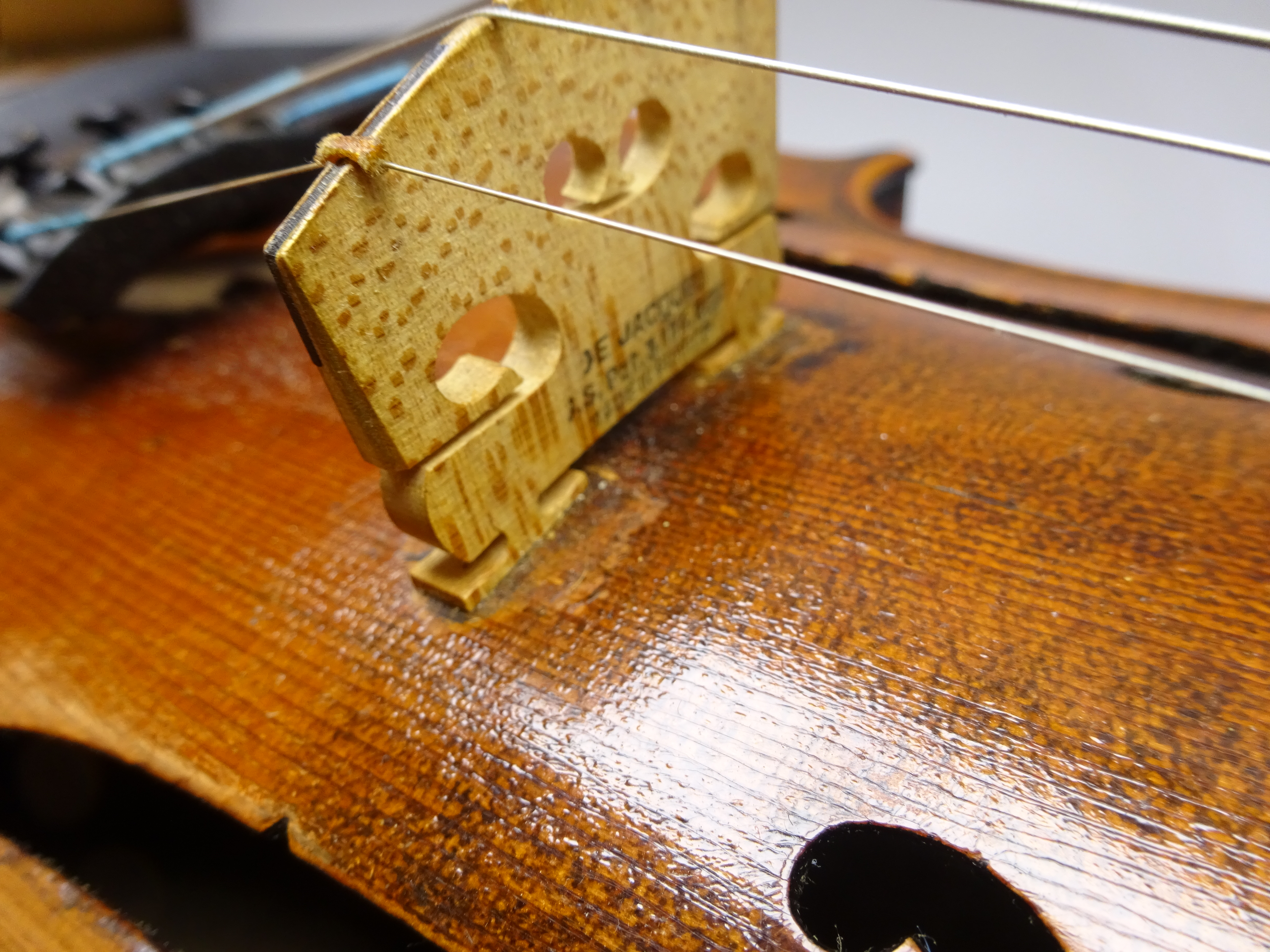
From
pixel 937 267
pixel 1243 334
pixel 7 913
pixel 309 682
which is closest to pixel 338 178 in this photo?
pixel 309 682

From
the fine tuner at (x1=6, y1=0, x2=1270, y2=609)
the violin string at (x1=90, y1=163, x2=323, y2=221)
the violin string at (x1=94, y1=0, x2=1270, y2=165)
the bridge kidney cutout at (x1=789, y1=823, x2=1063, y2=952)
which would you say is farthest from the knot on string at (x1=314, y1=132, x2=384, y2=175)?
the bridge kidney cutout at (x1=789, y1=823, x2=1063, y2=952)

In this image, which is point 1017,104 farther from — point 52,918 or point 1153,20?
point 52,918

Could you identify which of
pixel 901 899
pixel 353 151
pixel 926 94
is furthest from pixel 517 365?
pixel 901 899

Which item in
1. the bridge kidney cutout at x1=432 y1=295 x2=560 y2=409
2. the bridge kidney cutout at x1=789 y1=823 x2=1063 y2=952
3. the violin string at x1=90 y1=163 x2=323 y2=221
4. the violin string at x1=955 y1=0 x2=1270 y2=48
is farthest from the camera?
the violin string at x1=90 y1=163 x2=323 y2=221

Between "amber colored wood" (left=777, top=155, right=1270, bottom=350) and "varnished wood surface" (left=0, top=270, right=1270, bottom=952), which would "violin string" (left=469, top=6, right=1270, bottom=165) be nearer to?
"varnished wood surface" (left=0, top=270, right=1270, bottom=952)

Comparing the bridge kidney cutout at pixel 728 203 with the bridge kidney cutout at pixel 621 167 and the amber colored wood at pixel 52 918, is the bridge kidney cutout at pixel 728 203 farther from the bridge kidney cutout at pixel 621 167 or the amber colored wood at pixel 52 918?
the amber colored wood at pixel 52 918
